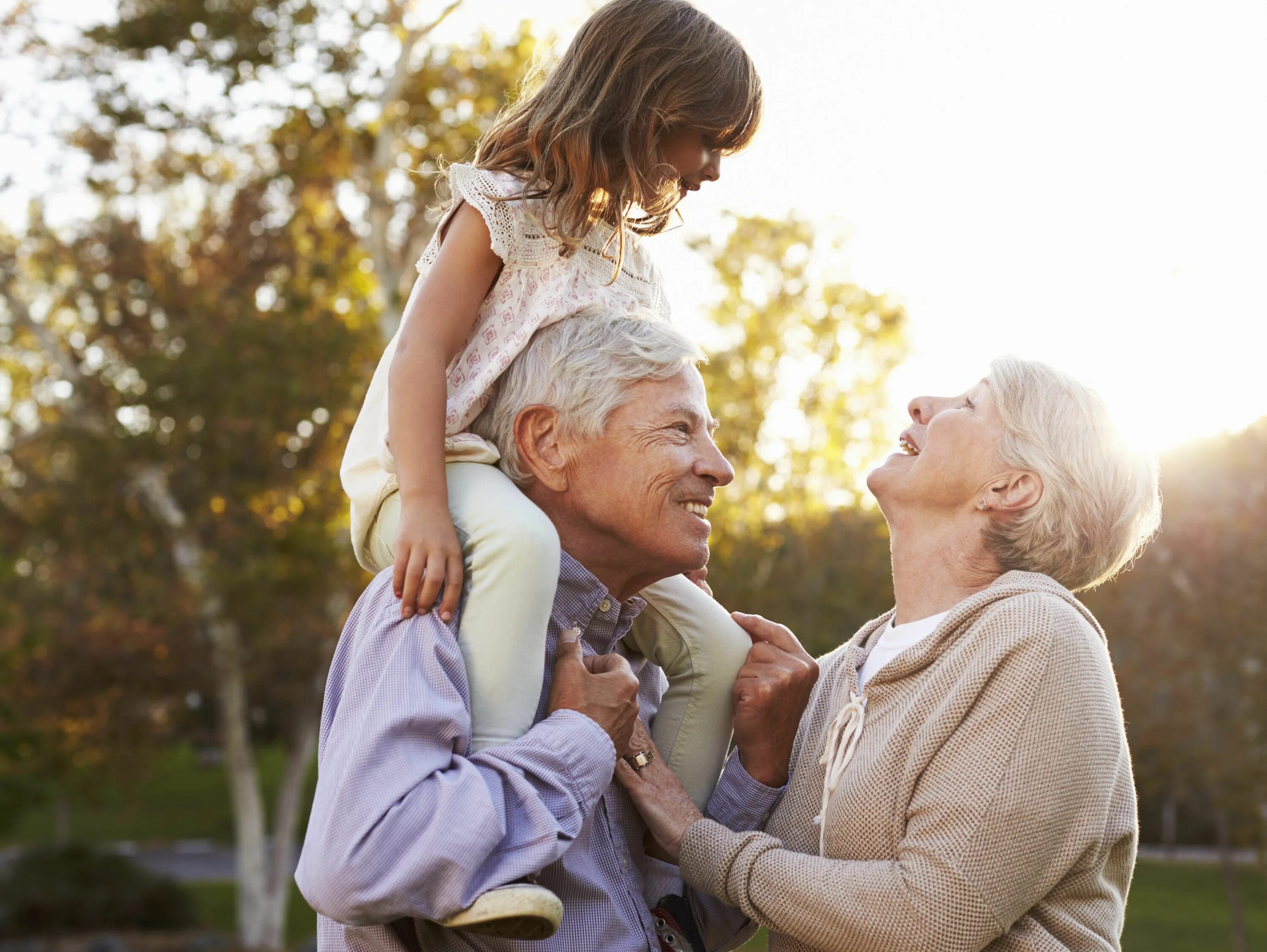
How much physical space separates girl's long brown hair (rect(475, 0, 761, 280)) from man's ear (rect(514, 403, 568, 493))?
0.39 m

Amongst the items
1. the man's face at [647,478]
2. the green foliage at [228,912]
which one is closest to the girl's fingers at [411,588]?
the man's face at [647,478]

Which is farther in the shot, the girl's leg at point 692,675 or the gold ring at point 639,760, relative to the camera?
the girl's leg at point 692,675

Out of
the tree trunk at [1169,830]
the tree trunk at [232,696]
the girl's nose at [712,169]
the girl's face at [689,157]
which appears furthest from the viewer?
the tree trunk at [1169,830]

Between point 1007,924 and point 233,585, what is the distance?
41.9ft

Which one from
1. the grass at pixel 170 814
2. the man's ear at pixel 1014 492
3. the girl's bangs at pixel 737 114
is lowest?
the grass at pixel 170 814

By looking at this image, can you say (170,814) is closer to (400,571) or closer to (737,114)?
(737,114)

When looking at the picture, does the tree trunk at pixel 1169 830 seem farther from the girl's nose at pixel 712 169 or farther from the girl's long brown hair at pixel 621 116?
the girl's long brown hair at pixel 621 116

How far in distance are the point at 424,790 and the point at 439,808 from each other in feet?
0.12

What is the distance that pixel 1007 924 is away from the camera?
2.04 metres

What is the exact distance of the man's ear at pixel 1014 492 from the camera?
239 cm

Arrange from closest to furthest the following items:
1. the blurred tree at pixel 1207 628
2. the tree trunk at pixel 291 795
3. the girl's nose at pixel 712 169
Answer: the girl's nose at pixel 712 169 → the blurred tree at pixel 1207 628 → the tree trunk at pixel 291 795

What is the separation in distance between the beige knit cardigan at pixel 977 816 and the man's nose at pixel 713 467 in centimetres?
49

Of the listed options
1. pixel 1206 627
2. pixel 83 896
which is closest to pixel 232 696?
pixel 83 896

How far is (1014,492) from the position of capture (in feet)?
7.89
